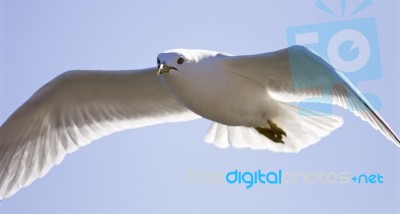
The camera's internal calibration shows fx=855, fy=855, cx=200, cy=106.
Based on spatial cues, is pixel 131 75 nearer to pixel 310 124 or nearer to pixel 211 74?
pixel 211 74

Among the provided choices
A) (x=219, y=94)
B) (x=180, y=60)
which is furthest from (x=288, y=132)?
(x=180, y=60)

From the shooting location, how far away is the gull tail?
7.16 m

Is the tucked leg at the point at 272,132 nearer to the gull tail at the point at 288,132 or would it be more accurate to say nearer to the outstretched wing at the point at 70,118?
the gull tail at the point at 288,132

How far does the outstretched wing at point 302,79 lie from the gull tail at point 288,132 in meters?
0.29

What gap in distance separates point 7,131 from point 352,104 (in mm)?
3030

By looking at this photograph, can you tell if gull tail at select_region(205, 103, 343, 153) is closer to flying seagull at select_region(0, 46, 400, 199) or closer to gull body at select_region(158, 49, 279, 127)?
flying seagull at select_region(0, 46, 400, 199)

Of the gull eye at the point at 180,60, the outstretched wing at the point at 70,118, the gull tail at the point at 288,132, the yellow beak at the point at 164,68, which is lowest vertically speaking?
the gull tail at the point at 288,132

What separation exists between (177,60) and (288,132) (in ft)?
5.26

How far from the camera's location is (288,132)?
7293 millimetres

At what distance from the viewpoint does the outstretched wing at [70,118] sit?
7.34 metres

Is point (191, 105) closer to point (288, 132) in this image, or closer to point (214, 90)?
point (214, 90)

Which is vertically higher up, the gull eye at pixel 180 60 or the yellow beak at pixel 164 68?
the gull eye at pixel 180 60

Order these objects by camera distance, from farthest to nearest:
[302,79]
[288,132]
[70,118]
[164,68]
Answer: [70,118] → [288,132] → [302,79] → [164,68]

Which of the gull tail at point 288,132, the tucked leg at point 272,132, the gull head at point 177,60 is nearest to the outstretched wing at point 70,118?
the gull tail at point 288,132
